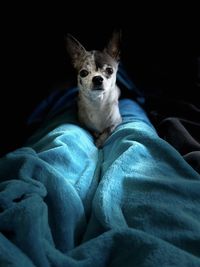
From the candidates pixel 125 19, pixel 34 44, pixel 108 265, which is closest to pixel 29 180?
pixel 108 265

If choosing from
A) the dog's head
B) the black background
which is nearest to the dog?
the dog's head

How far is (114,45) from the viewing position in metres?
1.55

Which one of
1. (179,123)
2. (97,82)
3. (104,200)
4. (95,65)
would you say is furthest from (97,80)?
(104,200)

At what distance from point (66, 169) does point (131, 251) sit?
434 millimetres

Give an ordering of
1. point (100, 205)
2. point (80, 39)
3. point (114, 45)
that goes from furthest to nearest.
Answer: point (80, 39) < point (114, 45) < point (100, 205)

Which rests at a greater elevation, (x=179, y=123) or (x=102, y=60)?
(x=102, y=60)

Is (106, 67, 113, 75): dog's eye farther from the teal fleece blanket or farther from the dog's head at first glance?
the teal fleece blanket

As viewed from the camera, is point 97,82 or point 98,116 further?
point 98,116

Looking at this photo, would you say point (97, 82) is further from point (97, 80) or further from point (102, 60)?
point (102, 60)

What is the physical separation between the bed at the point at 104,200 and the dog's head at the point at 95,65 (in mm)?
180

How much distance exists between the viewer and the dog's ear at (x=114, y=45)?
4.94 ft

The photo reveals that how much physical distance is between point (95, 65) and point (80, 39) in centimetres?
29

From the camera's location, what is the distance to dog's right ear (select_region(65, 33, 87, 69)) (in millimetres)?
1539

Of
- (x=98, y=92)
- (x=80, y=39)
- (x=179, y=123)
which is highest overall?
(x=80, y=39)
